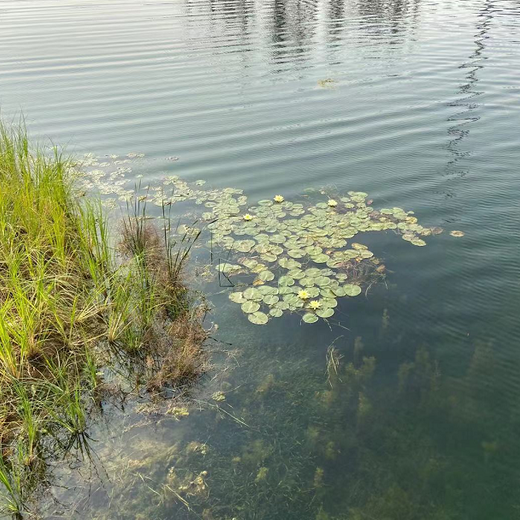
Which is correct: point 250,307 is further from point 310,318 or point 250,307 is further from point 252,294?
point 310,318

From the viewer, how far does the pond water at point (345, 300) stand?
259 centimetres

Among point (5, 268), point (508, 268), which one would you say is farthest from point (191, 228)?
point (508, 268)

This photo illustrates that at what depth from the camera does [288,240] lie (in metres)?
4.64

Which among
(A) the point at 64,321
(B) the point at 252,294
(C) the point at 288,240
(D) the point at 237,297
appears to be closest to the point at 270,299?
(B) the point at 252,294

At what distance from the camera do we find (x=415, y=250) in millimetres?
4594

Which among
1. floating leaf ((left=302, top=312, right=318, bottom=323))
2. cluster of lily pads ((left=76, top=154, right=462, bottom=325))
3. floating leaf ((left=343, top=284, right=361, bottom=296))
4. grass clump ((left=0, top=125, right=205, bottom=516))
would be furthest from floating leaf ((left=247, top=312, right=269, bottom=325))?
floating leaf ((left=343, top=284, right=361, bottom=296))

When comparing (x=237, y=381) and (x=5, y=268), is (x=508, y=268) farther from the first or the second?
(x=5, y=268)

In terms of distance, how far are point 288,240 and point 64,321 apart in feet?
7.38

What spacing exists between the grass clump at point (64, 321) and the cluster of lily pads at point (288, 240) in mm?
527

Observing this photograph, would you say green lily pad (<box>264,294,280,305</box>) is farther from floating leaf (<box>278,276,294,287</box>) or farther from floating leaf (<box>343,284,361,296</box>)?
floating leaf (<box>343,284,361,296</box>)

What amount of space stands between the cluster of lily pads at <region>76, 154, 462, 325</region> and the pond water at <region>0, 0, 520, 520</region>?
15cm

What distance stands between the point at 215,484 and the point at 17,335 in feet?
5.30

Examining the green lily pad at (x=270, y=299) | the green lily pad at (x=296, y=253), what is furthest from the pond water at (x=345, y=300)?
the green lily pad at (x=296, y=253)

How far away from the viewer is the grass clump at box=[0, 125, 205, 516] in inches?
109
